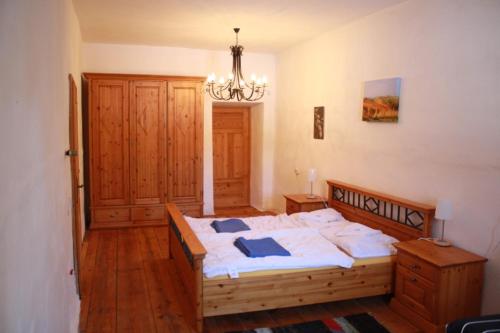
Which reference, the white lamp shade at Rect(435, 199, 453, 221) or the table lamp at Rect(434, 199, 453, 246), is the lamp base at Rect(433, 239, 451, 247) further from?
the white lamp shade at Rect(435, 199, 453, 221)

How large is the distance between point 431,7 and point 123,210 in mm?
4739

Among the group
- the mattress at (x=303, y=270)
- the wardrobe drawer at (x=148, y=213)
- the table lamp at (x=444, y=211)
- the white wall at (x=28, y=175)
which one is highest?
A: the white wall at (x=28, y=175)

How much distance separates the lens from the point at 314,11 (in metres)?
4.41

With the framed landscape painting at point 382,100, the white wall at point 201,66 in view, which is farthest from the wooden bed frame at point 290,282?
the white wall at point 201,66

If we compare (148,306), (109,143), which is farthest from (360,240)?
(109,143)

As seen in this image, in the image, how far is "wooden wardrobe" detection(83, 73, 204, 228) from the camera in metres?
6.03

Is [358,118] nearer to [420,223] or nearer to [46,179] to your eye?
[420,223]

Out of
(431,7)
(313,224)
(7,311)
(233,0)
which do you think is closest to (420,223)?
(313,224)

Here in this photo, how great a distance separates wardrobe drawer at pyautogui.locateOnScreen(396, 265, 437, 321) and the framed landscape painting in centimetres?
152

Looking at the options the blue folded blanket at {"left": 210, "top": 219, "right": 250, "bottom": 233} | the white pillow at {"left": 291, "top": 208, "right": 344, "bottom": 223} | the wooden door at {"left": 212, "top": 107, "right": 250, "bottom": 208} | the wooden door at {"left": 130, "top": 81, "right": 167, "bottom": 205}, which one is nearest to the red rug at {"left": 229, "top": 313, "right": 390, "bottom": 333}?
the blue folded blanket at {"left": 210, "top": 219, "right": 250, "bottom": 233}

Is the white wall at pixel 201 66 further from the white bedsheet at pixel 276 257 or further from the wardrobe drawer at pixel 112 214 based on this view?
the white bedsheet at pixel 276 257

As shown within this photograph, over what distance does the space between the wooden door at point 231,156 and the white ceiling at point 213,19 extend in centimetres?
166

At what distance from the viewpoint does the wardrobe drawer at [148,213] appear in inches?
247

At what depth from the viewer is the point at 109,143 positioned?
6.09 metres
